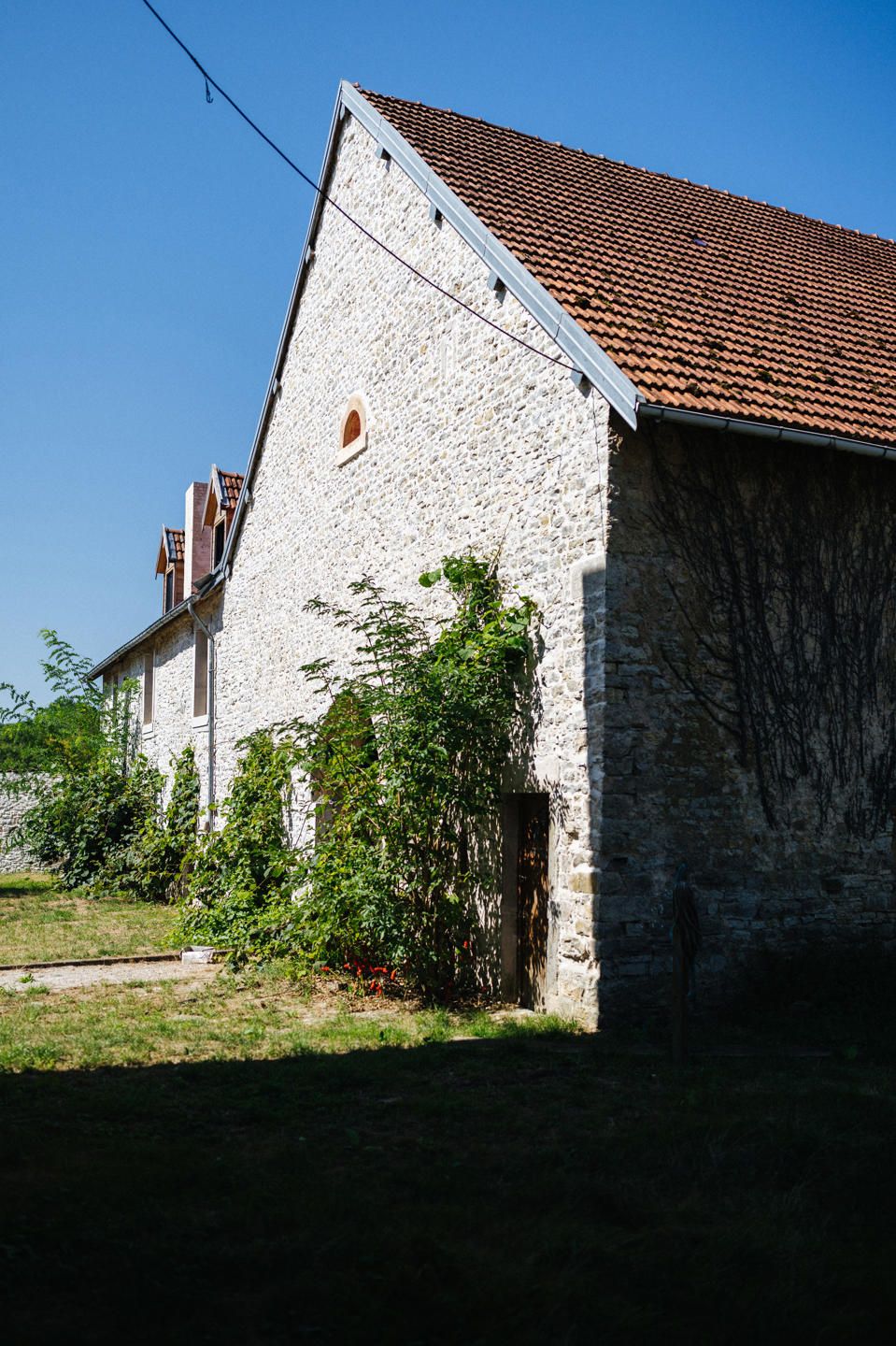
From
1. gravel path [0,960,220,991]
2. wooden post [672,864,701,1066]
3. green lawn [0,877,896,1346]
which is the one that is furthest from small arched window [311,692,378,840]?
wooden post [672,864,701,1066]

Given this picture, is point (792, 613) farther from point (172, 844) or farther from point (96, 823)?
point (96, 823)

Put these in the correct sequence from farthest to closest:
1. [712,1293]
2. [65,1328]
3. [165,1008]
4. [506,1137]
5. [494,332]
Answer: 1. [494,332]
2. [165,1008]
3. [506,1137]
4. [712,1293]
5. [65,1328]

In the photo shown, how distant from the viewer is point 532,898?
846 centimetres

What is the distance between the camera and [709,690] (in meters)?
7.93

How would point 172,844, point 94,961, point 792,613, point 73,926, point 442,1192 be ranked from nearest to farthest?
point 442,1192 → point 792,613 → point 94,961 → point 73,926 → point 172,844

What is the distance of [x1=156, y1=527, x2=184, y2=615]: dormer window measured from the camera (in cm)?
2131

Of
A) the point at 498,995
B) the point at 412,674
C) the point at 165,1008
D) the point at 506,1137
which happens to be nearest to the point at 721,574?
the point at 412,674

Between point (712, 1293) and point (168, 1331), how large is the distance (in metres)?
1.72

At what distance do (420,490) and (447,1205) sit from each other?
292 inches

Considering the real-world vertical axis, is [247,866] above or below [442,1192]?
above

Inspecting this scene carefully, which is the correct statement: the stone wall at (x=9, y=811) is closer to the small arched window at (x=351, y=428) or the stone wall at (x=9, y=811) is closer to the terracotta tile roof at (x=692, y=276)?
the small arched window at (x=351, y=428)

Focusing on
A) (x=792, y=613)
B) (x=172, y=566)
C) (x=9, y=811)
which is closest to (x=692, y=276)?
(x=792, y=613)

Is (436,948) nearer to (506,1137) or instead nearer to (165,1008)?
(165,1008)

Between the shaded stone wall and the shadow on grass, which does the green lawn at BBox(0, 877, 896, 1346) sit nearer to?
the shadow on grass
